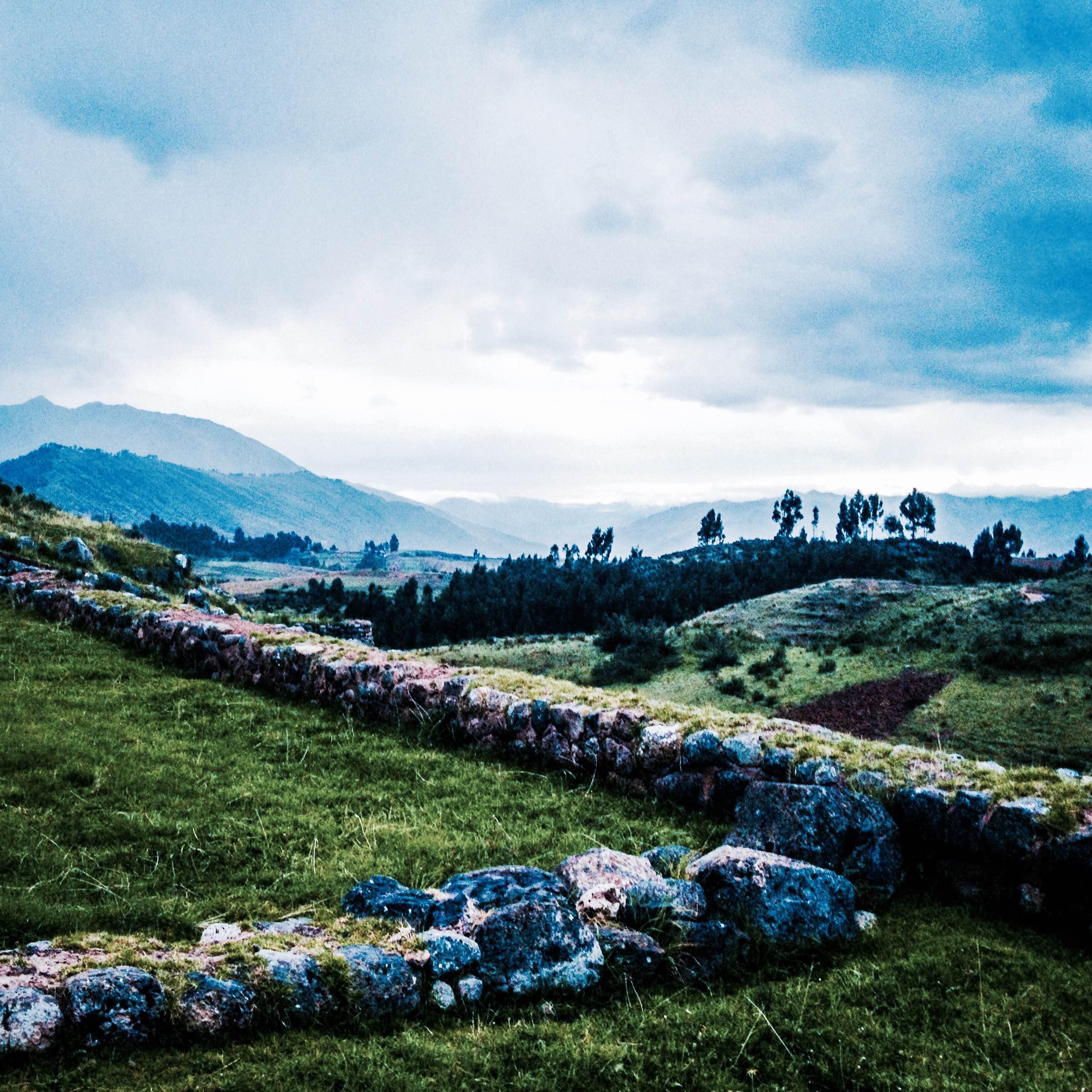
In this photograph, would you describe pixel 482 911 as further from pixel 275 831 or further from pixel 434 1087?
pixel 275 831

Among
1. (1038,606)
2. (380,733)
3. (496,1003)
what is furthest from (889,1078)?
(1038,606)

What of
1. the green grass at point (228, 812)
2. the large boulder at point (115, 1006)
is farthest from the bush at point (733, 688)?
the large boulder at point (115, 1006)

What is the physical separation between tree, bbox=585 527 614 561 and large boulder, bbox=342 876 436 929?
472ft

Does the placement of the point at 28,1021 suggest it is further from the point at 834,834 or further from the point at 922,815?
the point at 922,815

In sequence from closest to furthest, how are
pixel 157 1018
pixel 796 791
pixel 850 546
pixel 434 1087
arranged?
pixel 434 1087 < pixel 157 1018 < pixel 796 791 < pixel 850 546

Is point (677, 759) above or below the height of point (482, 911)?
above

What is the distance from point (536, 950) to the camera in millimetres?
4980

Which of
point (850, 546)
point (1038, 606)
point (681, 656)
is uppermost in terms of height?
point (850, 546)

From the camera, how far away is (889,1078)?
3.92m

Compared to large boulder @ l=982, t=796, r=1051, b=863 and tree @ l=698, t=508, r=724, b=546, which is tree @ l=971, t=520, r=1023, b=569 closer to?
tree @ l=698, t=508, r=724, b=546

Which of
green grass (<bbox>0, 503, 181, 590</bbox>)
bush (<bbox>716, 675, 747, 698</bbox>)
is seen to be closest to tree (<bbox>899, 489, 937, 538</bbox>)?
bush (<bbox>716, 675, 747, 698</bbox>)

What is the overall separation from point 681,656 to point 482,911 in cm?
4772

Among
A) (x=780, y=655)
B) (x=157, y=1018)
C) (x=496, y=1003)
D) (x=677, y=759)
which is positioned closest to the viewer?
(x=157, y=1018)

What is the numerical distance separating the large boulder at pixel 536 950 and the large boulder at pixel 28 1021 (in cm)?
247
